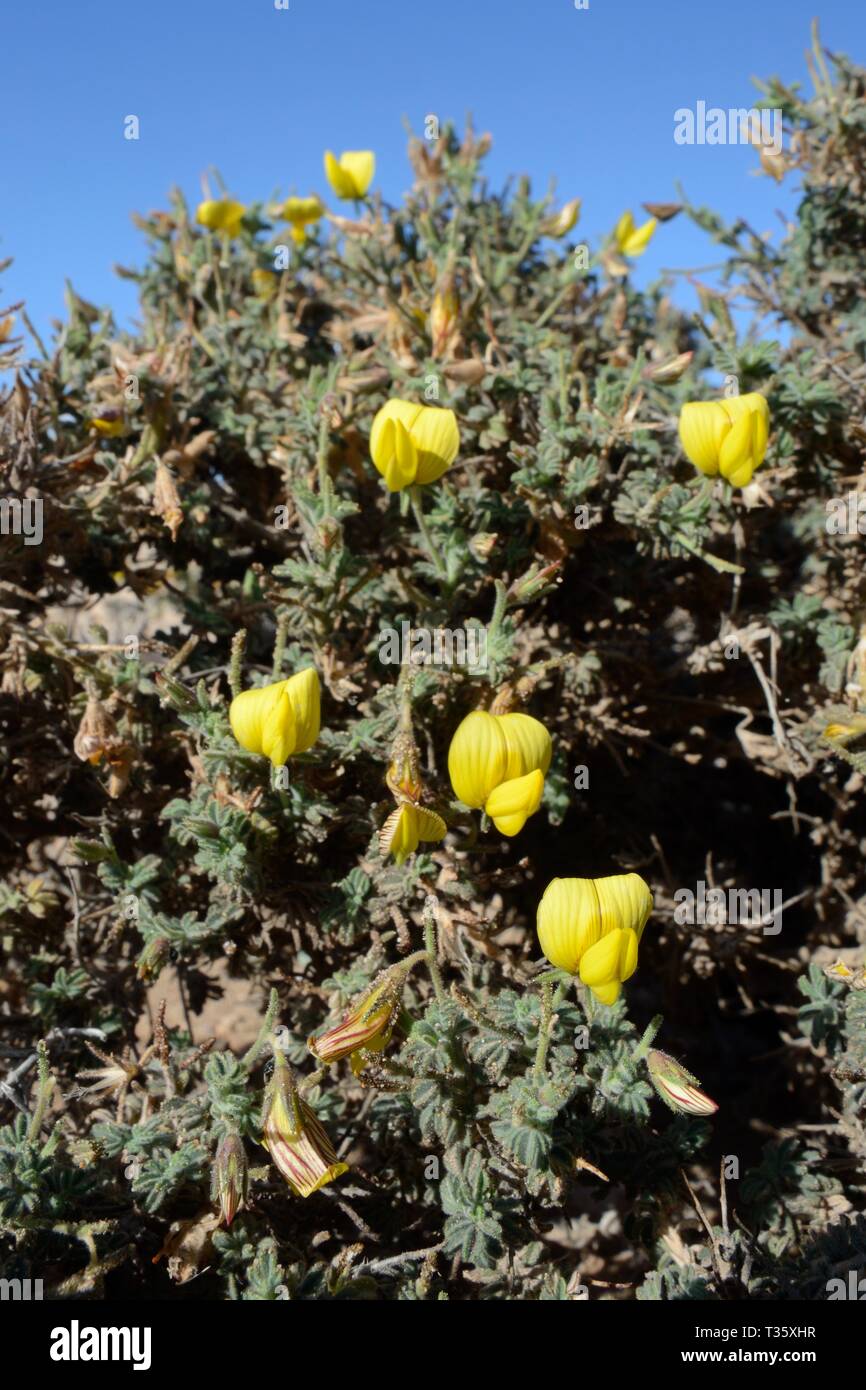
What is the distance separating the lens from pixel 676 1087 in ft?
5.07

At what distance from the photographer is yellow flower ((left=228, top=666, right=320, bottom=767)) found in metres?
1.72

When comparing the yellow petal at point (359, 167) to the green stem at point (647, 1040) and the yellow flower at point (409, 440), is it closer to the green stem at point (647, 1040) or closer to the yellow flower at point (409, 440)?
the yellow flower at point (409, 440)

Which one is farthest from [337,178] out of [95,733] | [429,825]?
[429,825]

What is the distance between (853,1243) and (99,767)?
170cm

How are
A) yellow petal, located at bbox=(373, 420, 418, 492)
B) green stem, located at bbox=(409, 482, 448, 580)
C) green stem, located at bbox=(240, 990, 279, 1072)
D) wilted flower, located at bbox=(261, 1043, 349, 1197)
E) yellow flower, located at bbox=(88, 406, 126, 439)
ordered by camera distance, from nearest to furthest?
wilted flower, located at bbox=(261, 1043, 349, 1197) → green stem, located at bbox=(240, 990, 279, 1072) → yellow petal, located at bbox=(373, 420, 418, 492) → green stem, located at bbox=(409, 482, 448, 580) → yellow flower, located at bbox=(88, 406, 126, 439)

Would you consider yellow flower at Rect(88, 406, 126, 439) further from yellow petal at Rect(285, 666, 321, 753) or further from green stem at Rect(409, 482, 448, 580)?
yellow petal at Rect(285, 666, 321, 753)

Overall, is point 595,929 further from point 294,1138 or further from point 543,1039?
point 294,1138

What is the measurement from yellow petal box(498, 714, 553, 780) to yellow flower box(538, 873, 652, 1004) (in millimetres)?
257

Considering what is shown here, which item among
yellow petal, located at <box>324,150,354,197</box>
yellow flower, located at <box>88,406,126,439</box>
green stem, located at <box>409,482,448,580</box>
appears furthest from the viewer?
yellow petal, located at <box>324,150,354,197</box>

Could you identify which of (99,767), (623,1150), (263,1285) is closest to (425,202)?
(99,767)

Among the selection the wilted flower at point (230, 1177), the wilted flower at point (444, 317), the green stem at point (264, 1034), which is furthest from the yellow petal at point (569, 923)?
the wilted flower at point (444, 317)

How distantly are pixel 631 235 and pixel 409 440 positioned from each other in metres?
1.87

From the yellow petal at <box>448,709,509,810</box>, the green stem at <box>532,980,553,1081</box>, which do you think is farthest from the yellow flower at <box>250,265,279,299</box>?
the green stem at <box>532,980,553,1081</box>

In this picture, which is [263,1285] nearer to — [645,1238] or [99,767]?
[645,1238]
